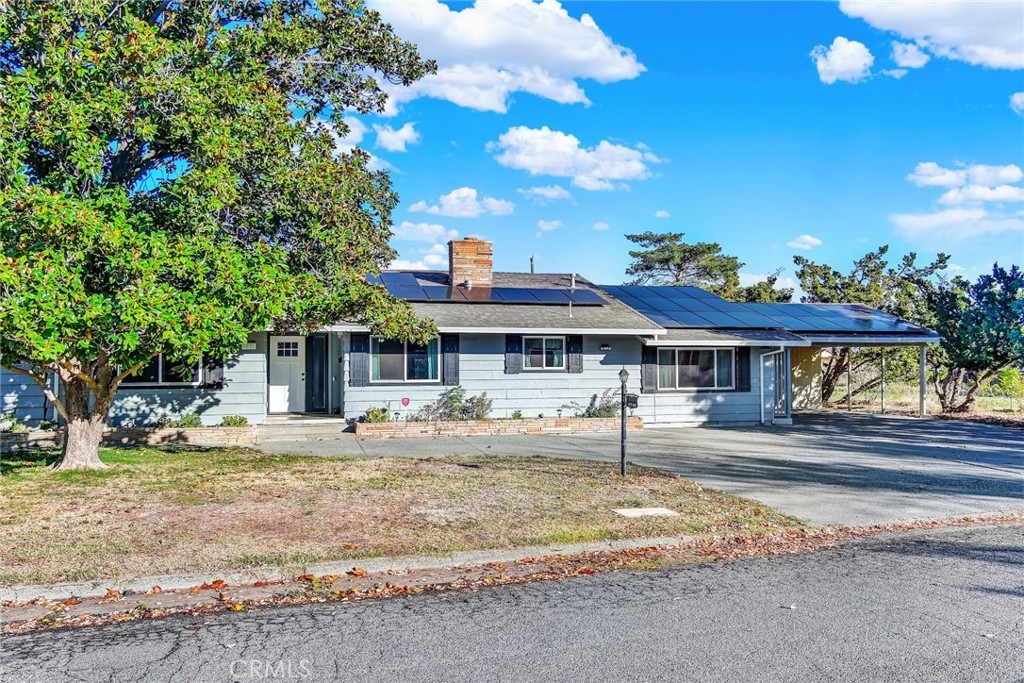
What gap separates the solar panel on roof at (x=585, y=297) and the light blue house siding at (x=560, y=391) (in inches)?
53.0

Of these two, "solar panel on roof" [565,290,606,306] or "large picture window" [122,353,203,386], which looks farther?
"solar panel on roof" [565,290,606,306]

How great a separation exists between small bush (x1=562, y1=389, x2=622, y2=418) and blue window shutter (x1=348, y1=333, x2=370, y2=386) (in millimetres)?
4593

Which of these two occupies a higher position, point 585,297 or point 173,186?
point 173,186

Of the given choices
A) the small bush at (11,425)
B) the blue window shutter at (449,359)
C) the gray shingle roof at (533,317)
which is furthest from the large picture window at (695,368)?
the small bush at (11,425)

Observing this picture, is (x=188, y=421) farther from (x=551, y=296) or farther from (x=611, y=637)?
(x=611, y=637)

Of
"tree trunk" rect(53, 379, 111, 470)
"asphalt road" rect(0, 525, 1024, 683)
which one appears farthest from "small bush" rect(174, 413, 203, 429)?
"asphalt road" rect(0, 525, 1024, 683)

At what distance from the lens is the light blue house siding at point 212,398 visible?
13602mm

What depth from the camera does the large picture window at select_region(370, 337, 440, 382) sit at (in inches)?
588

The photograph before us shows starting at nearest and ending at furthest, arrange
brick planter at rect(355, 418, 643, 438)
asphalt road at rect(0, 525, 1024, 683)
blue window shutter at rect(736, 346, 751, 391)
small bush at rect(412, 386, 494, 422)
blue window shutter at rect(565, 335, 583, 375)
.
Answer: asphalt road at rect(0, 525, 1024, 683) < brick planter at rect(355, 418, 643, 438) < small bush at rect(412, 386, 494, 422) < blue window shutter at rect(565, 335, 583, 375) < blue window shutter at rect(736, 346, 751, 391)

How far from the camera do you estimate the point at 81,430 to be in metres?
9.76

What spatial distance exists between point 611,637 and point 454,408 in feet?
36.5

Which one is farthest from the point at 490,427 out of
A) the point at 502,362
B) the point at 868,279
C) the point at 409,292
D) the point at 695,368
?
the point at 868,279

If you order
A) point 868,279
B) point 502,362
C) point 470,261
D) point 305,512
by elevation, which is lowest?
point 305,512

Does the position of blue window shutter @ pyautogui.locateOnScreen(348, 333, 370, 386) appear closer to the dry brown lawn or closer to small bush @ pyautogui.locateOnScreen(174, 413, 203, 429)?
small bush @ pyautogui.locateOnScreen(174, 413, 203, 429)
